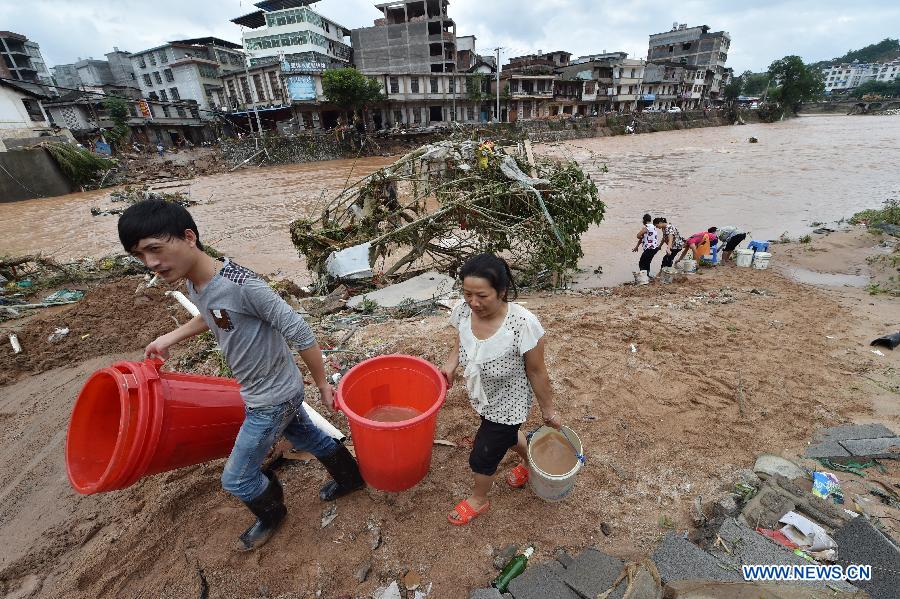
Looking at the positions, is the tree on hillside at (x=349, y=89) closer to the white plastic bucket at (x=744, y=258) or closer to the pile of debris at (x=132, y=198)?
the pile of debris at (x=132, y=198)

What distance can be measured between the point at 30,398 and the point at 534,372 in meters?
5.00

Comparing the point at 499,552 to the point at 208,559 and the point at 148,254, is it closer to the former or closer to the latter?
the point at 208,559

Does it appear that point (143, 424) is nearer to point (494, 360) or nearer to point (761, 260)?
point (494, 360)

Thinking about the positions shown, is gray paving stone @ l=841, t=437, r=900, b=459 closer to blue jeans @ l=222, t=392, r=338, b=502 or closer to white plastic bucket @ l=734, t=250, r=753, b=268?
blue jeans @ l=222, t=392, r=338, b=502

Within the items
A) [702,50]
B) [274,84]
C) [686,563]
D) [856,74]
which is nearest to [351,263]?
[686,563]

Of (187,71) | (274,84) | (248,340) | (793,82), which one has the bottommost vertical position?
(248,340)

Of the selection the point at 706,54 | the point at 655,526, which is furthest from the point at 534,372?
the point at 706,54

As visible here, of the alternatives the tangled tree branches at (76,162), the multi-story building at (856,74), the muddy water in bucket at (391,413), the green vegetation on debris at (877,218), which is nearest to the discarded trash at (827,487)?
the muddy water in bucket at (391,413)

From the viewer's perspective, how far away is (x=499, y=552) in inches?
85.4

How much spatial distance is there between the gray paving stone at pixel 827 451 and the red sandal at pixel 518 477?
2016mm

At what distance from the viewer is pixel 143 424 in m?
1.67

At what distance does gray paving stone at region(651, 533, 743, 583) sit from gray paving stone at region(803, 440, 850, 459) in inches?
56.9

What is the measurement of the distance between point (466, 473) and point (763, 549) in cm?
166

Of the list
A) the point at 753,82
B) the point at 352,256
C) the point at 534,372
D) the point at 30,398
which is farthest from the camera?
the point at 753,82
